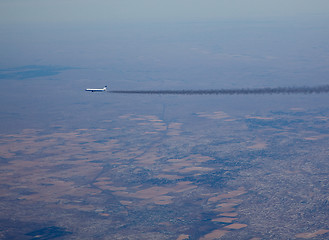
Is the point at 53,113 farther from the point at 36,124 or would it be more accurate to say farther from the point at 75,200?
the point at 75,200

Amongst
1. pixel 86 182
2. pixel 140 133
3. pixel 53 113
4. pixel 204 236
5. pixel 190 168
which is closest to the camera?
pixel 204 236

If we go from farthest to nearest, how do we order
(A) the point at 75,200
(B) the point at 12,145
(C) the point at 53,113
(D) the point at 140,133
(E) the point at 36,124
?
1. (C) the point at 53,113
2. (E) the point at 36,124
3. (D) the point at 140,133
4. (B) the point at 12,145
5. (A) the point at 75,200

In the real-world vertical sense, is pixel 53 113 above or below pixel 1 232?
above

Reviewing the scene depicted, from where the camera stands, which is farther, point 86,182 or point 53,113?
point 53,113

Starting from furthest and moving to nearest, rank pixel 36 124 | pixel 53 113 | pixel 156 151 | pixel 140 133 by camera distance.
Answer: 1. pixel 53 113
2. pixel 36 124
3. pixel 140 133
4. pixel 156 151

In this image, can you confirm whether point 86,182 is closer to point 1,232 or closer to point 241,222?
point 1,232

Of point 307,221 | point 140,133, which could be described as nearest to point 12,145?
point 140,133

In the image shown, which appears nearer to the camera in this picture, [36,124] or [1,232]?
[1,232]

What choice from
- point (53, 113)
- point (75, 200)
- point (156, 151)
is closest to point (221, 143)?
point (156, 151)

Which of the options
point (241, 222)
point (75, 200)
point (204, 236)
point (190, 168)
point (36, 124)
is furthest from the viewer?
point (36, 124)
